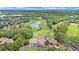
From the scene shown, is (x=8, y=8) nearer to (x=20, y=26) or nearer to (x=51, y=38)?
(x=20, y=26)
